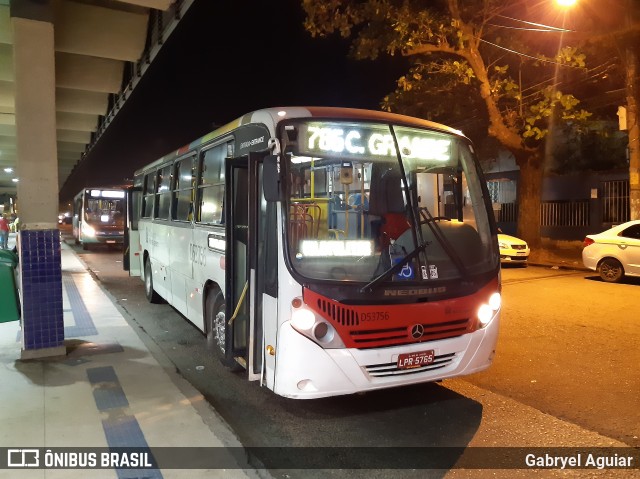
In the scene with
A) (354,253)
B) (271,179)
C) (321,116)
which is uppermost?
(321,116)

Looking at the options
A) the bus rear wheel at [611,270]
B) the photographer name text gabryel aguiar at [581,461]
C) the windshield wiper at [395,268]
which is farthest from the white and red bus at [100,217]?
the photographer name text gabryel aguiar at [581,461]

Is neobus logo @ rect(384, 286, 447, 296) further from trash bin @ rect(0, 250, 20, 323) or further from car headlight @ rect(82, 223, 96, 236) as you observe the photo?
car headlight @ rect(82, 223, 96, 236)

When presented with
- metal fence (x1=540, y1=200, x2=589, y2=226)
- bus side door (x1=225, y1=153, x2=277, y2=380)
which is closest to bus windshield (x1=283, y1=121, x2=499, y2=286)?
bus side door (x1=225, y1=153, x2=277, y2=380)

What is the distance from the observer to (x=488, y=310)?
5.03 m

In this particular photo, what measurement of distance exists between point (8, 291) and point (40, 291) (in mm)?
336

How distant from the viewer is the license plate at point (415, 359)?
15.0 feet

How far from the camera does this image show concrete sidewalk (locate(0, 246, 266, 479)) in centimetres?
423

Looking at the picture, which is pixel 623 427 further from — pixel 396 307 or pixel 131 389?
pixel 131 389

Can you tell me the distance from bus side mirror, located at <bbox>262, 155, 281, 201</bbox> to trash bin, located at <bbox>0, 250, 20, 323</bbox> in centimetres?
373

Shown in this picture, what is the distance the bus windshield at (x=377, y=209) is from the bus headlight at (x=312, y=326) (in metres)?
0.28

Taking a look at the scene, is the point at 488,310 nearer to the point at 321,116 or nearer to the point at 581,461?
the point at 581,461

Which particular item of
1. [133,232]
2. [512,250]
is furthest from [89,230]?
[512,250]

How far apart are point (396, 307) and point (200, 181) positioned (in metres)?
3.60

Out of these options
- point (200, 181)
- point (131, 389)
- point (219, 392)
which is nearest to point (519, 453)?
point (219, 392)
